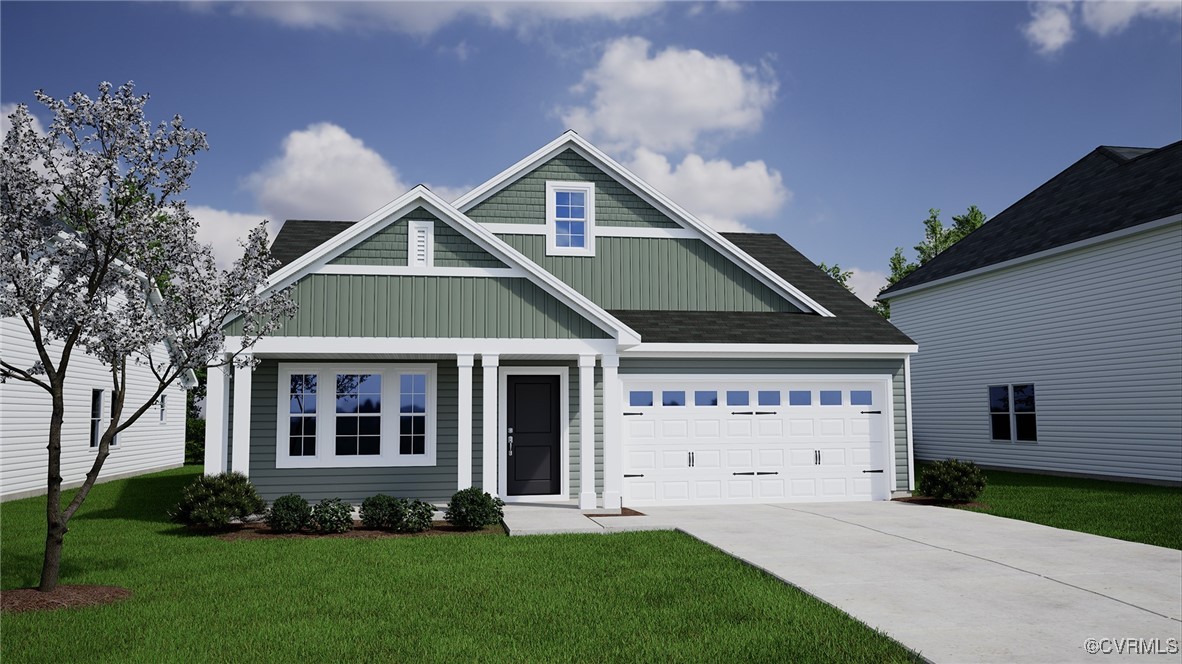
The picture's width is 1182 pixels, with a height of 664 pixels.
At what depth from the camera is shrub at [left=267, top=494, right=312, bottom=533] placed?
11.8m

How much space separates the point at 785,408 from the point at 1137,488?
26.2 feet

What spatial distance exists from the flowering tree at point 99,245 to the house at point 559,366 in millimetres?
4292

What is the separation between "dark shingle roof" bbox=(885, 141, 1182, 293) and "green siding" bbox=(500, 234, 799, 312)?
8.13m

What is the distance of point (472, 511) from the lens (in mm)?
12000

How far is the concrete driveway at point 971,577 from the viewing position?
6316mm

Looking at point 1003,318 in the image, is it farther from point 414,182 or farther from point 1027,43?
point 414,182

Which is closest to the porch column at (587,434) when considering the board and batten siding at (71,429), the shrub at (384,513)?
the shrub at (384,513)

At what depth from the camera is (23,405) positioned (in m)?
17.0

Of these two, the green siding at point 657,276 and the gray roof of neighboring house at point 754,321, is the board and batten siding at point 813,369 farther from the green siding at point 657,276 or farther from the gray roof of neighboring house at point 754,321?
the green siding at point 657,276

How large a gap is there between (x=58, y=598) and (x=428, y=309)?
6.72 metres

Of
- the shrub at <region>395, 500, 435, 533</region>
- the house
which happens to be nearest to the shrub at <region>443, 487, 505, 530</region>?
the shrub at <region>395, 500, 435, 533</region>

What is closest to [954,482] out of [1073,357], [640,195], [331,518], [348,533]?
[1073,357]

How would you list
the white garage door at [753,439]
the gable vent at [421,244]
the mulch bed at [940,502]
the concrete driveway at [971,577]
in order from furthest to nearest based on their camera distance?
the white garage door at [753,439] → the mulch bed at [940,502] → the gable vent at [421,244] → the concrete driveway at [971,577]

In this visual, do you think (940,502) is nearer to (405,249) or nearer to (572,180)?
(572,180)
